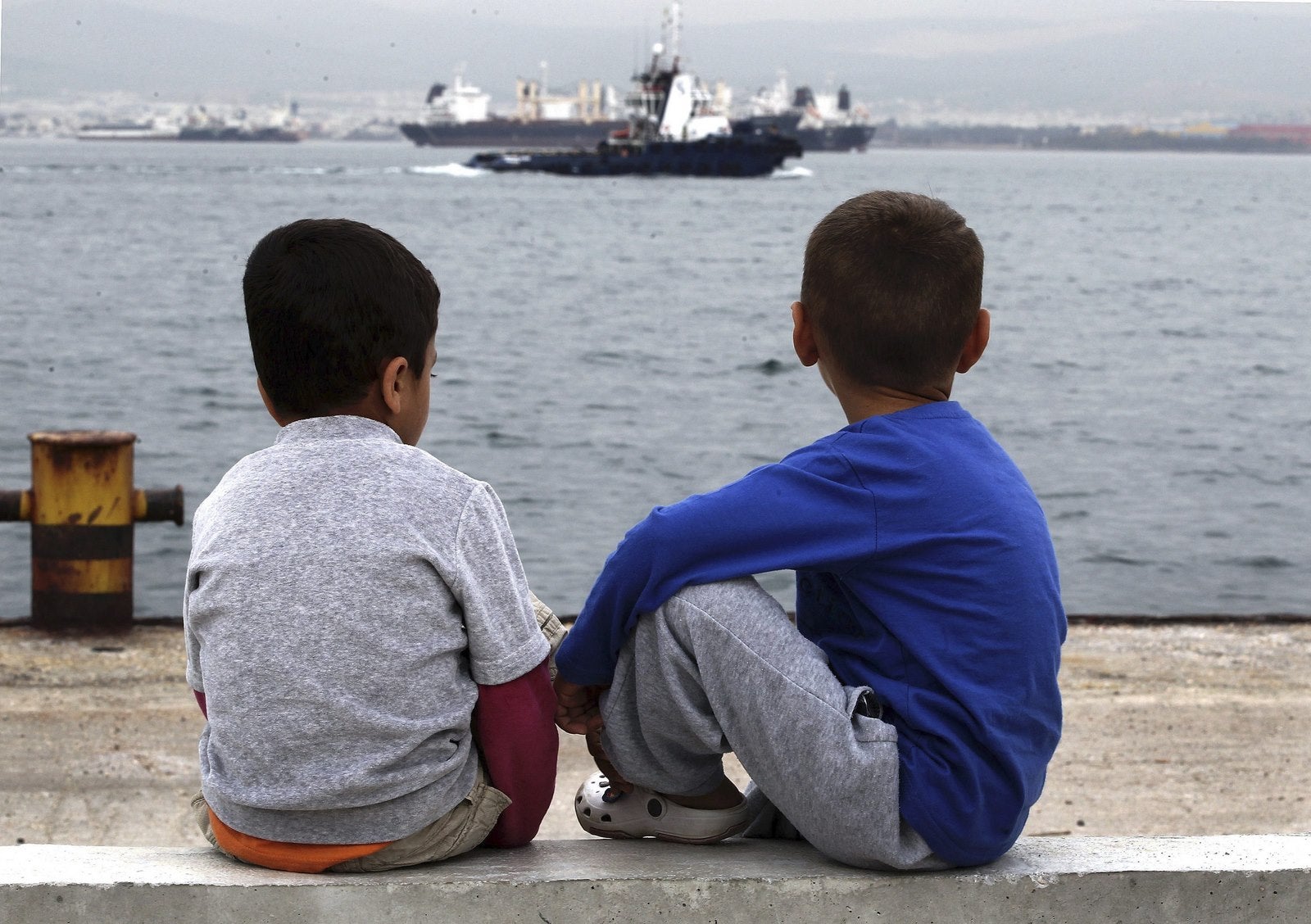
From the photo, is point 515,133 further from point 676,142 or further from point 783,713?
point 783,713

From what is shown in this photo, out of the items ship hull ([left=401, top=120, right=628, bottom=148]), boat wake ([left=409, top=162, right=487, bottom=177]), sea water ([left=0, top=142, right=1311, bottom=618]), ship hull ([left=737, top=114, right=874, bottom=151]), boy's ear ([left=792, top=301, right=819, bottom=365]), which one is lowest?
sea water ([left=0, top=142, right=1311, bottom=618])

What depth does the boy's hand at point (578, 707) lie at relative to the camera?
1.85 meters

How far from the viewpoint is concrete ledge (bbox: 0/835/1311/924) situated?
1.59 meters

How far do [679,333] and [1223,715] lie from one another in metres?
18.6

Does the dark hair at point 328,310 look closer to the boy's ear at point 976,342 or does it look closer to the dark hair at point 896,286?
the dark hair at point 896,286

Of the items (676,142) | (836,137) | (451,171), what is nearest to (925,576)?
(676,142)

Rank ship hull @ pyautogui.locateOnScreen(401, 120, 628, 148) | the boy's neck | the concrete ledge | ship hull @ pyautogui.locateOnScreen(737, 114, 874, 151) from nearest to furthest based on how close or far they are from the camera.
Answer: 1. the concrete ledge
2. the boy's neck
3. ship hull @ pyautogui.locateOnScreen(401, 120, 628, 148)
4. ship hull @ pyautogui.locateOnScreen(737, 114, 874, 151)

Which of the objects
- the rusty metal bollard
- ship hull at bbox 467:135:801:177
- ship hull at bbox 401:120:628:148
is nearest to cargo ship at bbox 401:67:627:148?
ship hull at bbox 401:120:628:148

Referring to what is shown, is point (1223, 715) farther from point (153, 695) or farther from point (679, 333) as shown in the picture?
point (679, 333)

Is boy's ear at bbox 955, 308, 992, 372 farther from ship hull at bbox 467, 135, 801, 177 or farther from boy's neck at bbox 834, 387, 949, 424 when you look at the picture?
ship hull at bbox 467, 135, 801, 177

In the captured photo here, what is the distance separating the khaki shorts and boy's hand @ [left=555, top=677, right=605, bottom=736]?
0.42ft

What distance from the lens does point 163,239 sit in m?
36.8

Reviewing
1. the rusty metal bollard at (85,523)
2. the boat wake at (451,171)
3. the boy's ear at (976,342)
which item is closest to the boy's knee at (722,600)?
the boy's ear at (976,342)

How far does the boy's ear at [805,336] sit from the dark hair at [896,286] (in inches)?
0.9
